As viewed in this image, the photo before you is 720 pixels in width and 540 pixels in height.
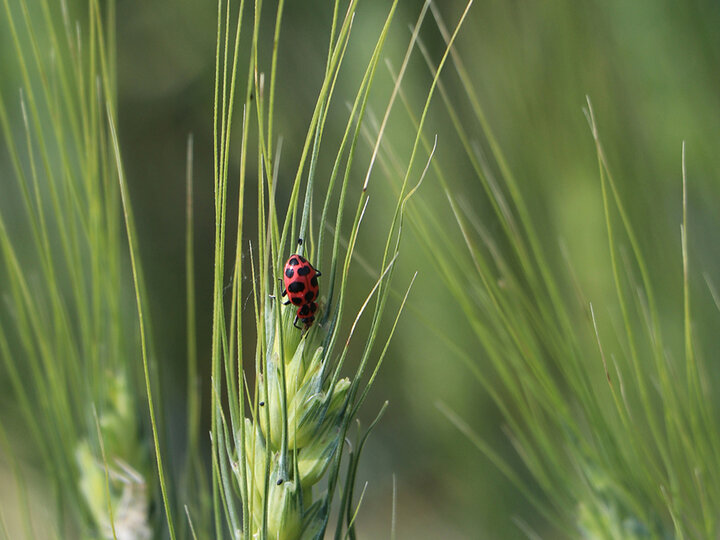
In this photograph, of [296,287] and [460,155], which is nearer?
→ [296,287]

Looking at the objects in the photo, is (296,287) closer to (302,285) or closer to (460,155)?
(302,285)

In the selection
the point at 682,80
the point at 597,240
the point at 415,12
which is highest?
the point at 415,12

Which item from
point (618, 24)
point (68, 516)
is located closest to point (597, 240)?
point (618, 24)

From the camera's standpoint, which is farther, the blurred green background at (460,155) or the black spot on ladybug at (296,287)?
the blurred green background at (460,155)

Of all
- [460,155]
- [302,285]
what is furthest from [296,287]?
[460,155]

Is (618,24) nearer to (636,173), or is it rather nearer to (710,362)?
(636,173)

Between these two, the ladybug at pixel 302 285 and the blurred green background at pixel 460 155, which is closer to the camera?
the ladybug at pixel 302 285
